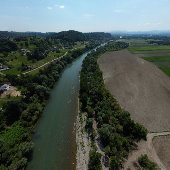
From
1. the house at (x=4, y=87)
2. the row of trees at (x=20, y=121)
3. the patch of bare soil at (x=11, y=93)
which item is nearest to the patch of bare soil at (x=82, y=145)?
the row of trees at (x=20, y=121)

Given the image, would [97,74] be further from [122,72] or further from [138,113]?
[138,113]

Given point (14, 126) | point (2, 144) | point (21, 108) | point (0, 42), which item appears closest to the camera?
point (2, 144)

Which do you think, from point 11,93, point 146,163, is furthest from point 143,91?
point 11,93

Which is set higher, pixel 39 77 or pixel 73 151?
pixel 39 77

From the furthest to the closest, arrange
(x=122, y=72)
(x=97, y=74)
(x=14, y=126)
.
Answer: (x=122, y=72)
(x=97, y=74)
(x=14, y=126)

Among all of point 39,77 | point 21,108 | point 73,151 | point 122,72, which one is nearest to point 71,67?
point 122,72

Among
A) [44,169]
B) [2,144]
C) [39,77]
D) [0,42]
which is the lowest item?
[44,169]

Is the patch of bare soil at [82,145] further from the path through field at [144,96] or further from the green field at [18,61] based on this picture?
the green field at [18,61]
